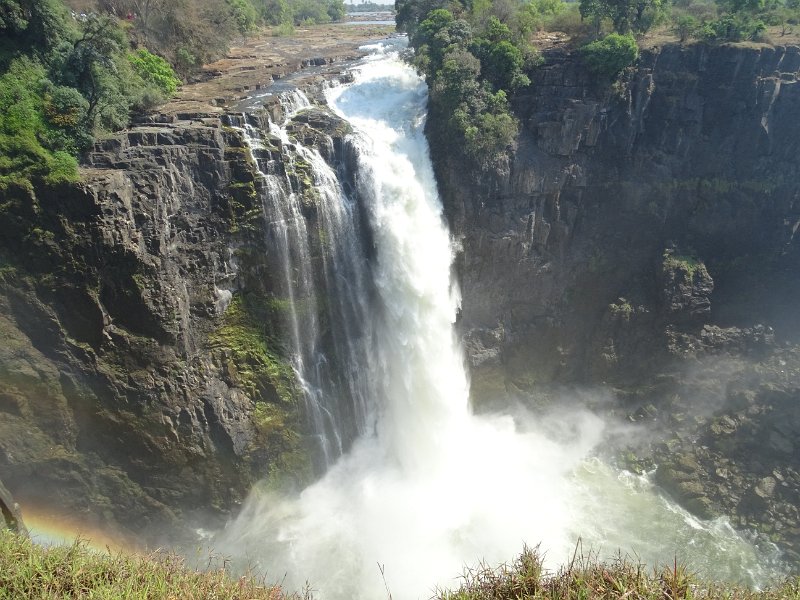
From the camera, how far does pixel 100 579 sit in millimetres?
8031

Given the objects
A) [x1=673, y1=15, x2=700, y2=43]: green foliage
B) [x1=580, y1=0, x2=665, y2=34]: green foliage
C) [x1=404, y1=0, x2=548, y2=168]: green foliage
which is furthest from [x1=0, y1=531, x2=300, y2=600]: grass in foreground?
[x1=673, y1=15, x2=700, y2=43]: green foliage

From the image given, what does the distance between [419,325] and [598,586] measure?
15483mm

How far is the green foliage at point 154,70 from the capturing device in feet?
71.9

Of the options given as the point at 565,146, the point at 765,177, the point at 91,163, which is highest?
the point at 91,163

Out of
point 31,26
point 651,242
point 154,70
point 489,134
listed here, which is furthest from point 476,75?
point 31,26

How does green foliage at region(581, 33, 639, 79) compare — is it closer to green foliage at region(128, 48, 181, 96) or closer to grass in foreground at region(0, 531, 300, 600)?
green foliage at region(128, 48, 181, 96)

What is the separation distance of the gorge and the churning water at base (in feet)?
0.42

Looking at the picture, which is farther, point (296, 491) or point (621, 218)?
point (621, 218)

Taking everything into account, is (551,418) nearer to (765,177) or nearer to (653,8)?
(765,177)

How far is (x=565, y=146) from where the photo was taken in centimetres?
2492

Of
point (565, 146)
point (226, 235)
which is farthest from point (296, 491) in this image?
point (565, 146)

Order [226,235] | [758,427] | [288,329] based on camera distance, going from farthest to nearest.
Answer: [758,427] → [288,329] → [226,235]

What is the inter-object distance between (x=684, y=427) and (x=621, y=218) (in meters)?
11.4

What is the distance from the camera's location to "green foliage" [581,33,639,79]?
24281 millimetres
